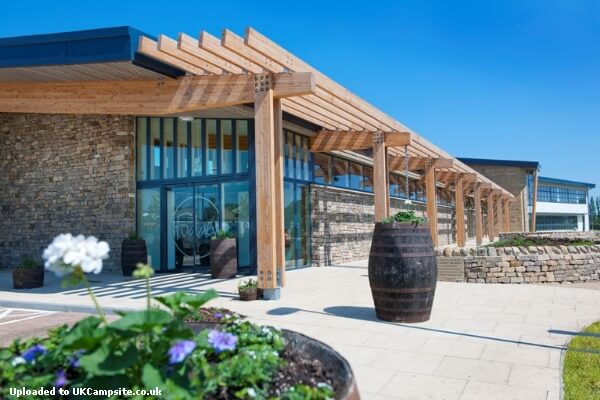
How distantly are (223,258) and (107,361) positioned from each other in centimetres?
729

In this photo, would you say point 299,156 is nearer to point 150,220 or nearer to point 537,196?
point 150,220

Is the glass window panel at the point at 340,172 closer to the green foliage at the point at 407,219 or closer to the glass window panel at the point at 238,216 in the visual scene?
the glass window panel at the point at 238,216

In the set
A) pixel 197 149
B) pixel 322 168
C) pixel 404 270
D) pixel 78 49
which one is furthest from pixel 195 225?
pixel 404 270

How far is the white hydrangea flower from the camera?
154 centimetres

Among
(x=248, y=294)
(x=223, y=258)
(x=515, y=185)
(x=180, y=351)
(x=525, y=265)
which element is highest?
(x=515, y=185)

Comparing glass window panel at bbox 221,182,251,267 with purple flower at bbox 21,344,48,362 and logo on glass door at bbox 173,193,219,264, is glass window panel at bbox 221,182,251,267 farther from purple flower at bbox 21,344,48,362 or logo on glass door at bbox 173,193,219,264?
purple flower at bbox 21,344,48,362

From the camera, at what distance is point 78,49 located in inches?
275

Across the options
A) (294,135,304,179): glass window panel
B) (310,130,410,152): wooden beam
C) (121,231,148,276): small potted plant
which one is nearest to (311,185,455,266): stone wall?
(294,135,304,179): glass window panel

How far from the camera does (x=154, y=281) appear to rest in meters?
8.78

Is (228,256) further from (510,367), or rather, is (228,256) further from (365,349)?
(510,367)

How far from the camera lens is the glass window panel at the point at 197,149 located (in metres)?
10.3

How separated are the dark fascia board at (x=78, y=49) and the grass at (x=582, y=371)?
631 cm

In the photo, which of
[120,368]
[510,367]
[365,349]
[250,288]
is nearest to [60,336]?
[120,368]

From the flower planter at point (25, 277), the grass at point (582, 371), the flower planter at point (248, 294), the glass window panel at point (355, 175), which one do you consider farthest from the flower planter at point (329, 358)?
the glass window panel at point (355, 175)
